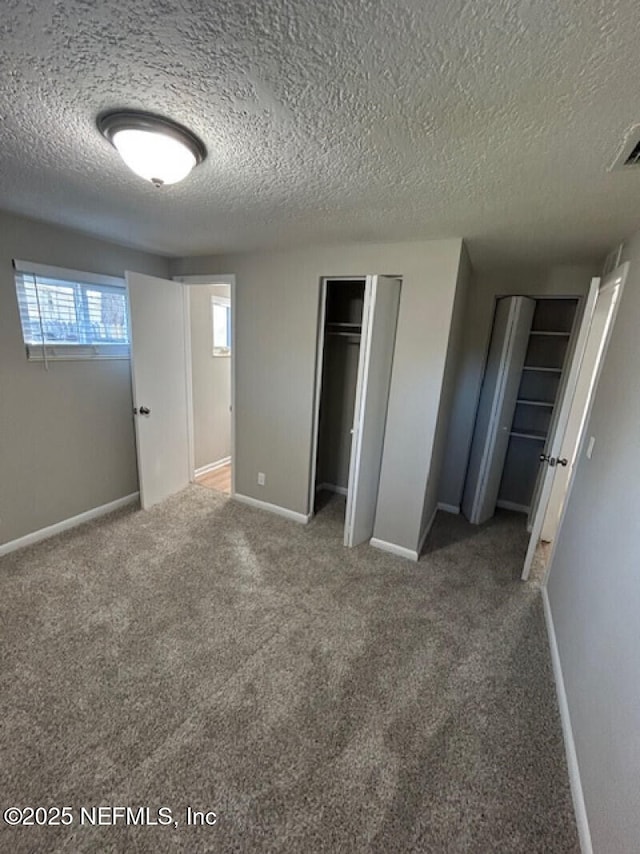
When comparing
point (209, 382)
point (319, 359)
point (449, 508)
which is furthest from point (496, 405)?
point (209, 382)

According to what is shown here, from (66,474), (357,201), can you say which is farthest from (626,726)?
(66,474)

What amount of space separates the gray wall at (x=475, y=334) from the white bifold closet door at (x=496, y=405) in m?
0.07

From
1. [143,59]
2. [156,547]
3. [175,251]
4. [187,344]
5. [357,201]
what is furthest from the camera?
[187,344]

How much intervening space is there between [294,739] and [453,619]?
1.16 meters

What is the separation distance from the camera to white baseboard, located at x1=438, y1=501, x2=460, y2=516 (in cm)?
360

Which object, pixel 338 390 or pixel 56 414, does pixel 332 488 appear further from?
pixel 56 414

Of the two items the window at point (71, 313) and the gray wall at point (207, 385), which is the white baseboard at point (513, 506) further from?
the window at point (71, 313)

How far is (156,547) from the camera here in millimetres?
2707

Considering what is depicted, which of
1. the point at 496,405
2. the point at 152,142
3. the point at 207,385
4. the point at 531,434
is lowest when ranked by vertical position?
the point at 531,434

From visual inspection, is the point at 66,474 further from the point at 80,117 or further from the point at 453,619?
the point at 453,619

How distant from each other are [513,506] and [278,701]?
307 cm

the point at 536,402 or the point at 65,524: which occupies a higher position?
the point at 536,402

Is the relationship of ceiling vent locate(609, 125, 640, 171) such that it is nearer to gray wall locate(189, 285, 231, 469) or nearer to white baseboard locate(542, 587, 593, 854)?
white baseboard locate(542, 587, 593, 854)

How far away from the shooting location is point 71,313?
2.69m
